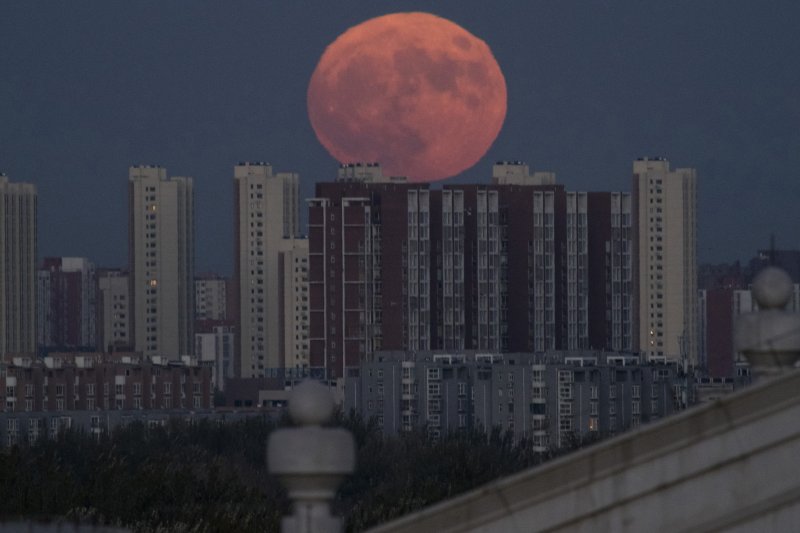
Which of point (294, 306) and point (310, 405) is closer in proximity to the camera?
point (310, 405)

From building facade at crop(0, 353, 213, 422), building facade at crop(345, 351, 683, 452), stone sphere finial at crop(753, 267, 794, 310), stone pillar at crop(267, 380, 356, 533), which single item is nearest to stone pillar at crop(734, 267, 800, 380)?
stone sphere finial at crop(753, 267, 794, 310)

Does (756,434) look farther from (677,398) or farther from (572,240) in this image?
(572,240)

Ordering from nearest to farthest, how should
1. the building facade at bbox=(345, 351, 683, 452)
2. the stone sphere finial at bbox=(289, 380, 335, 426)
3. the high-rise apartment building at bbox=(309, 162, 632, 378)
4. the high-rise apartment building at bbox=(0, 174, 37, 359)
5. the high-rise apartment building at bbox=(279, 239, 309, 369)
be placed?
the stone sphere finial at bbox=(289, 380, 335, 426) → the building facade at bbox=(345, 351, 683, 452) → the high-rise apartment building at bbox=(309, 162, 632, 378) → the high-rise apartment building at bbox=(279, 239, 309, 369) → the high-rise apartment building at bbox=(0, 174, 37, 359)

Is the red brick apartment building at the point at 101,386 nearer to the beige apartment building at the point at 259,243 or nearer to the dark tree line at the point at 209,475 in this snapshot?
the dark tree line at the point at 209,475

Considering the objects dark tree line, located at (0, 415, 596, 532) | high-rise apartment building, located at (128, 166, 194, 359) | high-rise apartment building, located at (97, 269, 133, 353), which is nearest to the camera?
dark tree line, located at (0, 415, 596, 532)

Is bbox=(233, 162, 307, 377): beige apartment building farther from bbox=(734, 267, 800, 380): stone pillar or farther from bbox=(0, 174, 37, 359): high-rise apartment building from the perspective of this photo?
bbox=(734, 267, 800, 380): stone pillar

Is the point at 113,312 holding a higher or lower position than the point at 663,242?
lower

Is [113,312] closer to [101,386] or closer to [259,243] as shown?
[259,243]

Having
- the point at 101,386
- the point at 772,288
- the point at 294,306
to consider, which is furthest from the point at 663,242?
the point at 772,288

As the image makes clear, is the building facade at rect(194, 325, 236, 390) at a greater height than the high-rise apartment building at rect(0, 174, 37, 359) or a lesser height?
lesser
